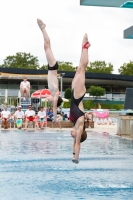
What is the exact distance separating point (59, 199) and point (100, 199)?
21.9 inches

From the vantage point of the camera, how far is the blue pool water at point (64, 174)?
6.80 m

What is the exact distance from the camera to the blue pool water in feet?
22.3

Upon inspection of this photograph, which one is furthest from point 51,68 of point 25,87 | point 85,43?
point 25,87

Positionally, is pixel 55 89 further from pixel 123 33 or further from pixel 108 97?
pixel 108 97

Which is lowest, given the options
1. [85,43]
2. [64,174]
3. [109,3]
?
[64,174]

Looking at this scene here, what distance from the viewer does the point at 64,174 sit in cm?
861

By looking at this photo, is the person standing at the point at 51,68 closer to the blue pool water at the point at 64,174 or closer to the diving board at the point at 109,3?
the blue pool water at the point at 64,174

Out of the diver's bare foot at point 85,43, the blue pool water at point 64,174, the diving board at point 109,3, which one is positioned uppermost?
the diving board at point 109,3

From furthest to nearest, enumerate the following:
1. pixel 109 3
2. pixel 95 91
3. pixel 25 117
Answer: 1. pixel 95 91
2. pixel 25 117
3. pixel 109 3

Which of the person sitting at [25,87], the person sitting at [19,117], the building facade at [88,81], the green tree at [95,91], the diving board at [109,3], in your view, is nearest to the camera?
the diving board at [109,3]

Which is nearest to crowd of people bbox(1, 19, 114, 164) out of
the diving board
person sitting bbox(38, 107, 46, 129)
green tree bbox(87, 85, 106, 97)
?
the diving board

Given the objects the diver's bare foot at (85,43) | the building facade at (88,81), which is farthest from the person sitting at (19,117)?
the building facade at (88,81)

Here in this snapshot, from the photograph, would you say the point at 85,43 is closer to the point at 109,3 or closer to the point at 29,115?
the point at 109,3

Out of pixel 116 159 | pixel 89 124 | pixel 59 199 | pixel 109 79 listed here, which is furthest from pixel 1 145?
pixel 109 79
